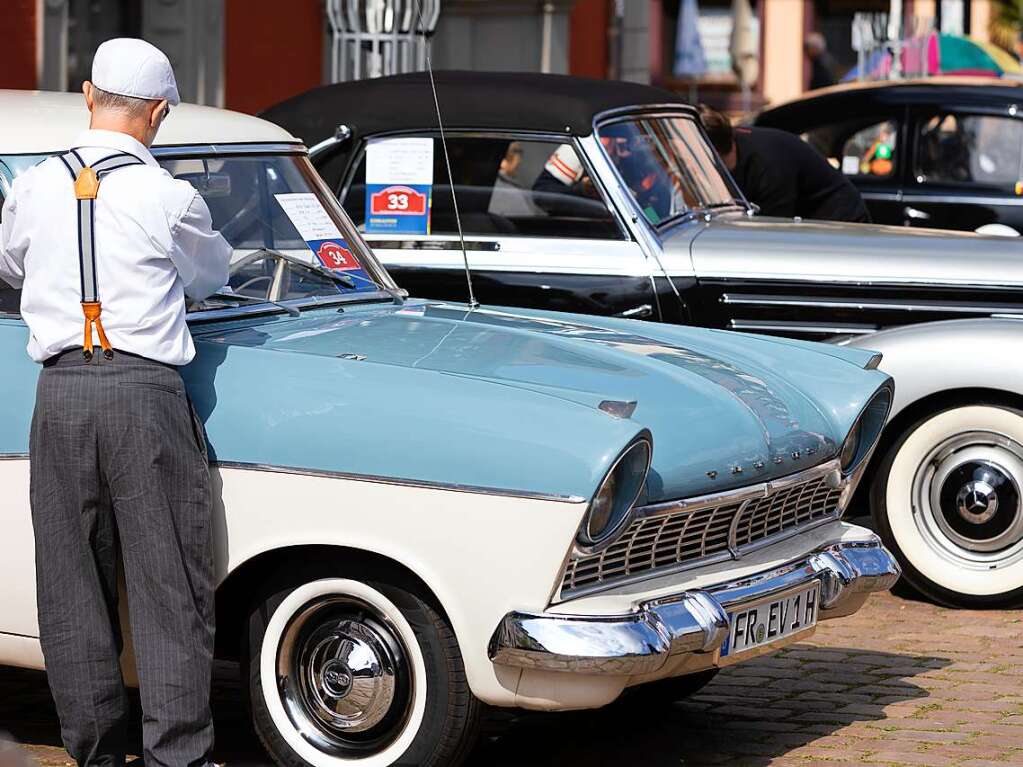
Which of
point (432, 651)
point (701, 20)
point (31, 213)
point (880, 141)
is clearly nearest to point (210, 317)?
point (31, 213)

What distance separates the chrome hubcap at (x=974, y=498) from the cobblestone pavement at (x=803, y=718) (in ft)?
1.41

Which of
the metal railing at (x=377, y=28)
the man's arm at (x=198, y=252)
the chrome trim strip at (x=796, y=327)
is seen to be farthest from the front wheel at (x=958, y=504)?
the metal railing at (x=377, y=28)

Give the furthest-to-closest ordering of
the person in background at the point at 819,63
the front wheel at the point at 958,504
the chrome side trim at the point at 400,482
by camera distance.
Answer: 1. the person in background at the point at 819,63
2. the front wheel at the point at 958,504
3. the chrome side trim at the point at 400,482

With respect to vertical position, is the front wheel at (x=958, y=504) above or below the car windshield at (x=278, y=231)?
below

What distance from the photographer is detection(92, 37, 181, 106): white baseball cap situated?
13.4 ft

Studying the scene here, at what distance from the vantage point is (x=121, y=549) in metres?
4.12

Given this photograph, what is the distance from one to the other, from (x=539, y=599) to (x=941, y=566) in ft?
9.76

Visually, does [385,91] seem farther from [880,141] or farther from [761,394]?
[880,141]

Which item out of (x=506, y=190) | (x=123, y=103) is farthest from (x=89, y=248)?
(x=506, y=190)

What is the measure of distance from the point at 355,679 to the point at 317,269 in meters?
1.41

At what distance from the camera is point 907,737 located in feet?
16.2

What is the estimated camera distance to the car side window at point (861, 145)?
37.8 ft

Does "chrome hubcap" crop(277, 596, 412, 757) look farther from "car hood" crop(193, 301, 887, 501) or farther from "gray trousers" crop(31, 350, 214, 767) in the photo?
"car hood" crop(193, 301, 887, 501)

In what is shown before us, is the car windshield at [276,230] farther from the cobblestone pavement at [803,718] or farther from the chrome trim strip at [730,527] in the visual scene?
the chrome trim strip at [730,527]
